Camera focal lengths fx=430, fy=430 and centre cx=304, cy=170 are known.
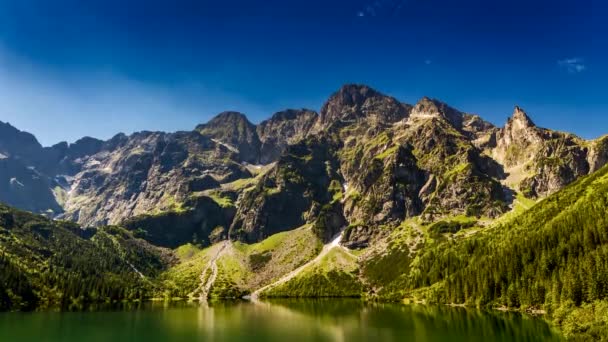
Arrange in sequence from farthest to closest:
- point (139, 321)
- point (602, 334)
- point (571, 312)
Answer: point (139, 321)
point (571, 312)
point (602, 334)

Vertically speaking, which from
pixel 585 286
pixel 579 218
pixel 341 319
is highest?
pixel 579 218

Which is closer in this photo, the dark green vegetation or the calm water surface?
the calm water surface

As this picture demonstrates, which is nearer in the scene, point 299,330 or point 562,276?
point 299,330

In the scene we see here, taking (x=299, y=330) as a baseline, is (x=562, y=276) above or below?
above

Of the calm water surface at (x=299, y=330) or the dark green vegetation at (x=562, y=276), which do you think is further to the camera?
the dark green vegetation at (x=562, y=276)

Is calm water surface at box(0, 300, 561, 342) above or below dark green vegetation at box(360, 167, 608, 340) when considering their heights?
below

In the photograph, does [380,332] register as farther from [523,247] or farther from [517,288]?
[523,247]

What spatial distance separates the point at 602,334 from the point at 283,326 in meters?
83.0

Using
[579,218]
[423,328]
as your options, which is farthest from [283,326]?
[579,218]

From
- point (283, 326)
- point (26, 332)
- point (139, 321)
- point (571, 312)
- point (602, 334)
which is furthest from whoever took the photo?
point (139, 321)

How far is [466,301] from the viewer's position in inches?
7707

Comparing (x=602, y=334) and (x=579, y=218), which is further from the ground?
(x=579, y=218)

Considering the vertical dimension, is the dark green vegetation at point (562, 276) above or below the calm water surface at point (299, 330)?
above

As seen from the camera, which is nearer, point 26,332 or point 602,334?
point 602,334
